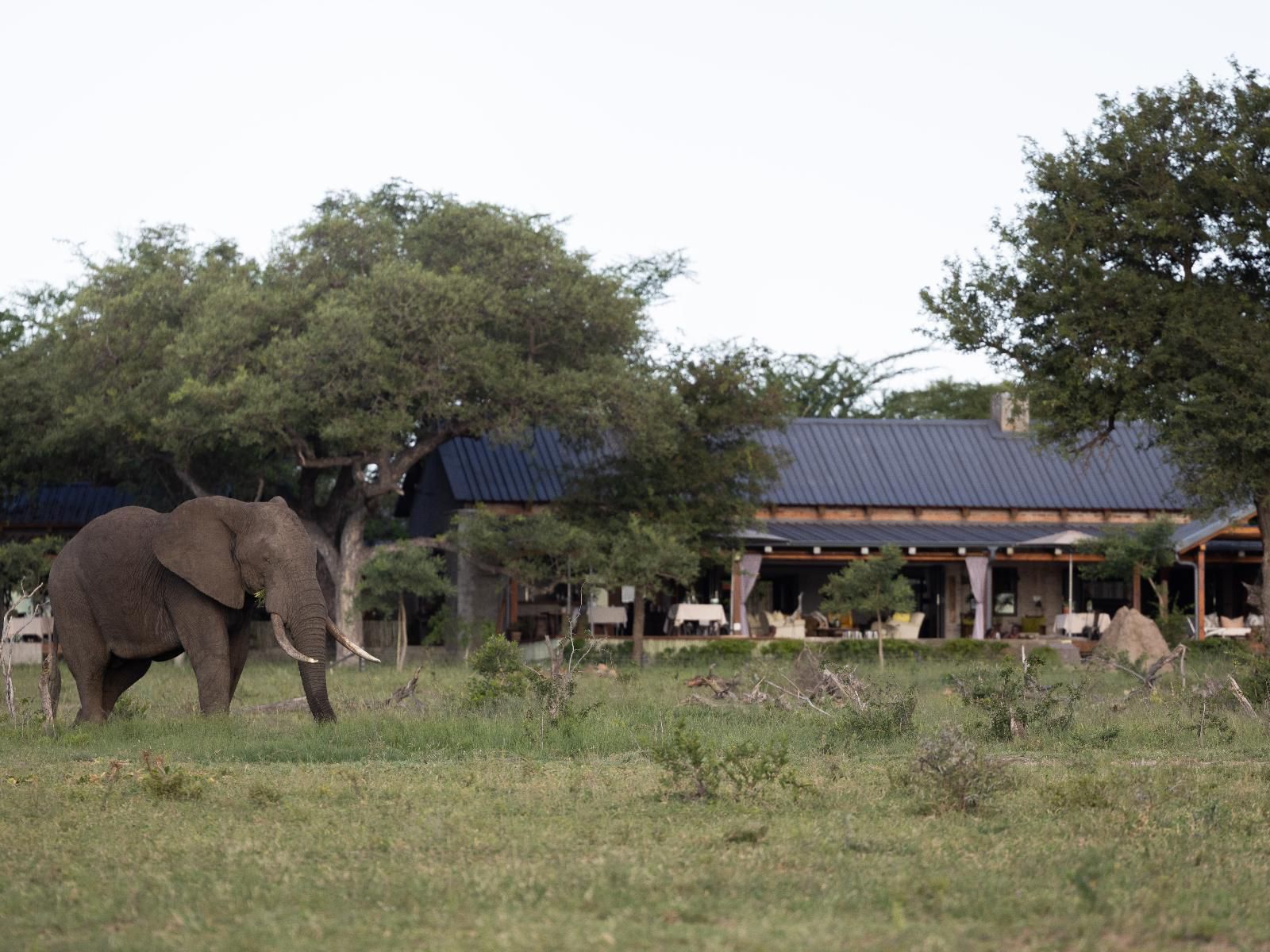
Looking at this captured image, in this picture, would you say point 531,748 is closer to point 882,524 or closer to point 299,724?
point 299,724

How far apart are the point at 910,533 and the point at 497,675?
19.9 metres

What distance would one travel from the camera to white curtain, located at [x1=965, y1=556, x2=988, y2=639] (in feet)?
109

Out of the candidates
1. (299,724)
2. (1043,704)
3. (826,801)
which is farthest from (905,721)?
(299,724)

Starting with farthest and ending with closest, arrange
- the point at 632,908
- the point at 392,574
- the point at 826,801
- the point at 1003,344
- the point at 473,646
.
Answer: the point at 473,646
the point at 392,574
the point at 1003,344
the point at 826,801
the point at 632,908

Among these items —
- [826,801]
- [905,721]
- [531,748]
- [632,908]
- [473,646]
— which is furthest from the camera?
[473,646]

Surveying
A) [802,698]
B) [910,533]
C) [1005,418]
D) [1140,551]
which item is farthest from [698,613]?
[802,698]

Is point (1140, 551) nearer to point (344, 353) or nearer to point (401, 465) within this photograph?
point (401, 465)

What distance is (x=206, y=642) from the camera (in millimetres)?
14820

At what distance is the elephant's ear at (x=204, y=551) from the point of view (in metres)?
14.6

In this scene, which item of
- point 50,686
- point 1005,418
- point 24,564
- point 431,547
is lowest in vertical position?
Answer: point 50,686

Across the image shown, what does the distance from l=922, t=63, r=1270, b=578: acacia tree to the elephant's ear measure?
45.4 feet

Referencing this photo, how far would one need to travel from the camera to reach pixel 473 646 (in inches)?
1272

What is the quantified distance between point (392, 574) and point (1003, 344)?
1093 centimetres

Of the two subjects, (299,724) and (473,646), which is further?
(473,646)
